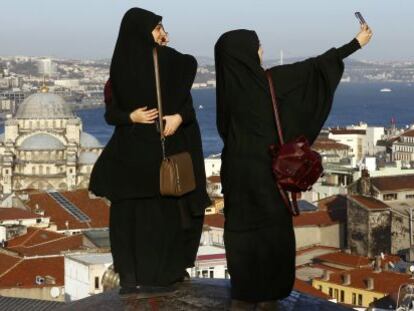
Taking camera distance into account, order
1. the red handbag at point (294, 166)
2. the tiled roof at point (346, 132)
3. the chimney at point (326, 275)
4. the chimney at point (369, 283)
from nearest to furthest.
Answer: the red handbag at point (294, 166) → the chimney at point (369, 283) → the chimney at point (326, 275) → the tiled roof at point (346, 132)

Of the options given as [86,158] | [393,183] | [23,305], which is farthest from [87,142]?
[23,305]

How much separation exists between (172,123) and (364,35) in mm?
1077

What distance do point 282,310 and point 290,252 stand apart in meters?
0.28

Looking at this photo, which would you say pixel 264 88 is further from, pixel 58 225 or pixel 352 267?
A: pixel 58 225

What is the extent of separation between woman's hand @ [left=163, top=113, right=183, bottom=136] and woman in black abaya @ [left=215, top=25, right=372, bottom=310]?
0.35 meters

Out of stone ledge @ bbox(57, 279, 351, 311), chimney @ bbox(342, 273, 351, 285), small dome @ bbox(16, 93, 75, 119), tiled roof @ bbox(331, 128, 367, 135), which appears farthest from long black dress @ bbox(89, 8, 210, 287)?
tiled roof @ bbox(331, 128, 367, 135)

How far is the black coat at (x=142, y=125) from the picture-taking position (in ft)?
23.1

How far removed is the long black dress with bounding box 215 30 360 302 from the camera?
21.7 feet

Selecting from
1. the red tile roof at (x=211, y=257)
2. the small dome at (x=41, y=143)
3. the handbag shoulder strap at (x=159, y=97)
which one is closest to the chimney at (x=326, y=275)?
the red tile roof at (x=211, y=257)

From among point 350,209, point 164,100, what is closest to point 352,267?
point 350,209

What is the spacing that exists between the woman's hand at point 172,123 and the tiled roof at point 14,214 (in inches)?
1723

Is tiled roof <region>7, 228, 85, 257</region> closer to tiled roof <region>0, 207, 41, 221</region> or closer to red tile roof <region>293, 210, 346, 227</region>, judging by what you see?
tiled roof <region>0, 207, 41, 221</region>

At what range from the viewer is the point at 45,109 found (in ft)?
243

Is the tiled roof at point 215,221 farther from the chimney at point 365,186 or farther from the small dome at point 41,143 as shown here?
the small dome at point 41,143
